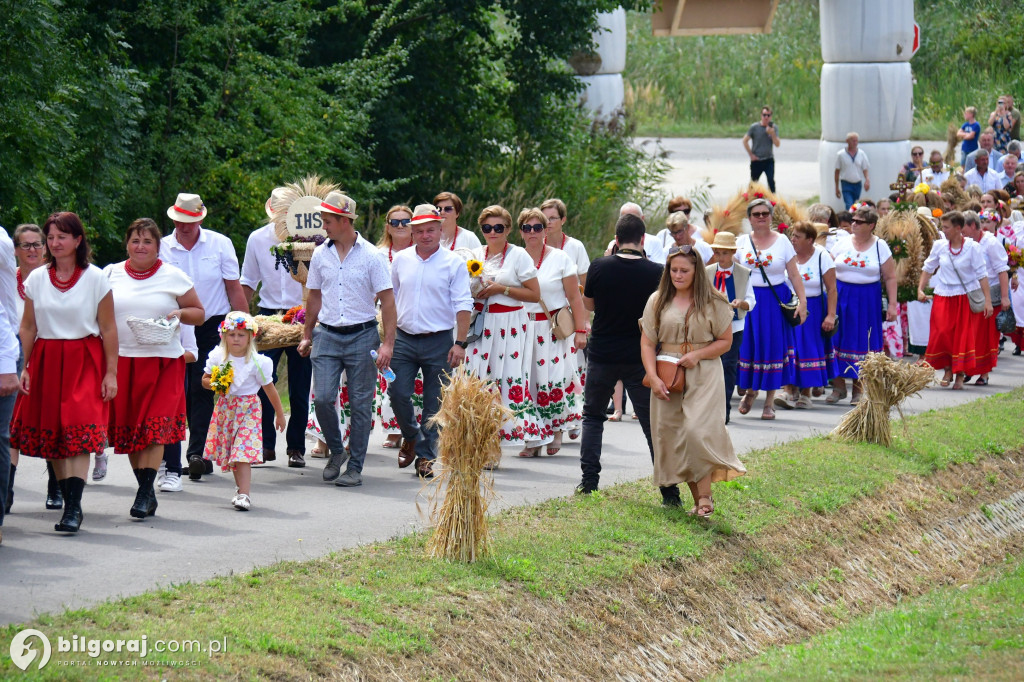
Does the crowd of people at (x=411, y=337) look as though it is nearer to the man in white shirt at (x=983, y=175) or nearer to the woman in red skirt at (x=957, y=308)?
the woman in red skirt at (x=957, y=308)

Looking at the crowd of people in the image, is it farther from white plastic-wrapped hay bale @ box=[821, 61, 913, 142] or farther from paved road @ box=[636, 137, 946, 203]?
paved road @ box=[636, 137, 946, 203]

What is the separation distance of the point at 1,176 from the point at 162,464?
4.74 meters

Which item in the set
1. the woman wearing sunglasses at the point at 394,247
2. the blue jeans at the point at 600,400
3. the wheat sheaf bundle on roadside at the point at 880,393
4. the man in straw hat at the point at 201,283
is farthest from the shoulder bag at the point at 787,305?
the man in straw hat at the point at 201,283

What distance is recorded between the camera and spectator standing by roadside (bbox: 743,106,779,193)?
26.6m

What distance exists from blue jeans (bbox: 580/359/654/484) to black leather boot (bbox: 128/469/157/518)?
2844 millimetres

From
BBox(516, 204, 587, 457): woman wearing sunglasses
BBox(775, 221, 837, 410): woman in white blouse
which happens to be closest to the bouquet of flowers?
BBox(516, 204, 587, 457): woman wearing sunglasses

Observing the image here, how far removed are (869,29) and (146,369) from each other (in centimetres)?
1740

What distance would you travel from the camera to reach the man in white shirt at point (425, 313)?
10.4 metres

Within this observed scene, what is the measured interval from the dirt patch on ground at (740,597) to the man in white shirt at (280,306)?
3.90 metres

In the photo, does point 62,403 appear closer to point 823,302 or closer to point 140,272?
point 140,272

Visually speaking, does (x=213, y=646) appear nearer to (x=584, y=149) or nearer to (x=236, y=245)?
(x=236, y=245)

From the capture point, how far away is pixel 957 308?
49.8 feet

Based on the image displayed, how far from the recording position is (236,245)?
17.2 m

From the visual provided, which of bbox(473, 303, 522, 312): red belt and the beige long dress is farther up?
bbox(473, 303, 522, 312): red belt
